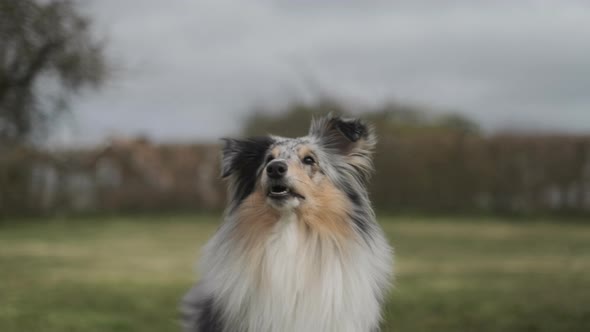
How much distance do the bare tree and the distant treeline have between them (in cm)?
883

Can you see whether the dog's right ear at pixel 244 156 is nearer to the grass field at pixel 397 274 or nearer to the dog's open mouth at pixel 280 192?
the dog's open mouth at pixel 280 192

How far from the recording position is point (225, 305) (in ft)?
14.1

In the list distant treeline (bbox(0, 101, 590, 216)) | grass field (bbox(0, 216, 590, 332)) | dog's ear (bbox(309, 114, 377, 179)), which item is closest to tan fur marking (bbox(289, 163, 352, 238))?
dog's ear (bbox(309, 114, 377, 179))

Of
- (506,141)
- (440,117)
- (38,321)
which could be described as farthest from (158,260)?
(440,117)

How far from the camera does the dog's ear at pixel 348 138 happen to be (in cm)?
446

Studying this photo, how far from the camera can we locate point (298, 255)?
4.23 m

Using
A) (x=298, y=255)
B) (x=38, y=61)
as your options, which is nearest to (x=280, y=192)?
(x=298, y=255)

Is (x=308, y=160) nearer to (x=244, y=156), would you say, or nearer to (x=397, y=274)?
(x=244, y=156)

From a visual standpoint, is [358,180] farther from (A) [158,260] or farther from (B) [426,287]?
(A) [158,260]

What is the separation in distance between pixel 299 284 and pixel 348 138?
908 millimetres

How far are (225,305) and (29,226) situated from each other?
17439mm

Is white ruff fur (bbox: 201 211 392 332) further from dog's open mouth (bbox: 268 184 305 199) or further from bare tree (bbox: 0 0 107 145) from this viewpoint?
bare tree (bbox: 0 0 107 145)

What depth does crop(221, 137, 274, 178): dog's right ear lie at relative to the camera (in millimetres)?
4457

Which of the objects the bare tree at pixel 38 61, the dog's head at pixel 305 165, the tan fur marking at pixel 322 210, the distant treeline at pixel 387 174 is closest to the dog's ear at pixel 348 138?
the dog's head at pixel 305 165
